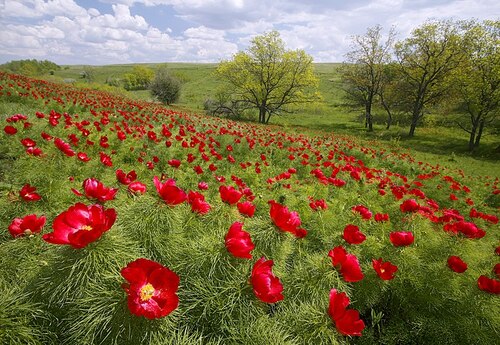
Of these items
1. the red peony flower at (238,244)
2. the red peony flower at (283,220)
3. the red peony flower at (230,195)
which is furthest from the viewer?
the red peony flower at (230,195)

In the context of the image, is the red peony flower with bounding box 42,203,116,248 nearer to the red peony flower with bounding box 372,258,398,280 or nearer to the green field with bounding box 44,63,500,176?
the red peony flower with bounding box 372,258,398,280

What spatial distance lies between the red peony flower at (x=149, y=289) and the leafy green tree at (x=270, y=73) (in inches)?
1184

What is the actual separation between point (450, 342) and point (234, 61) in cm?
3218

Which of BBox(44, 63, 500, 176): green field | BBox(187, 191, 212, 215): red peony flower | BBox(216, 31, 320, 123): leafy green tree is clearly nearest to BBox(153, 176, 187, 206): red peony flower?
BBox(187, 191, 212, 215): red peony flower

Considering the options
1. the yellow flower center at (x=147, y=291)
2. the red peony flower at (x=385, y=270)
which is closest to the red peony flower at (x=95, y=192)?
the yellow flower center at (x=147, y=291)

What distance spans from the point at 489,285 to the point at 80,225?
328 centimetres

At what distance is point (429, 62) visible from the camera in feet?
81.6

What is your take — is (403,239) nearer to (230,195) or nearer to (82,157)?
(230,195)

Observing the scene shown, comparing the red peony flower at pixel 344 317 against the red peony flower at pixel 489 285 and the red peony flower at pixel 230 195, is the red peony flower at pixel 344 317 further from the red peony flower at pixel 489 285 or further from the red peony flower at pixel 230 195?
the red peony flower at pixel 489 285

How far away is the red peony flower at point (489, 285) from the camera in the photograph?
8.20 feet

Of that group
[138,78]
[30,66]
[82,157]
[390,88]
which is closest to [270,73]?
[390,88]

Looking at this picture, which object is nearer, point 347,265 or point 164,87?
point 347,265

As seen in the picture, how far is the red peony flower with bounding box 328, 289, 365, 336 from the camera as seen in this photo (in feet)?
5.42

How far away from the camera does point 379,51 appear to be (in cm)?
2858
